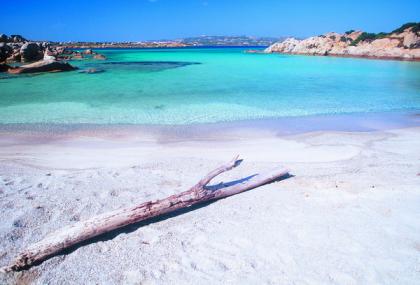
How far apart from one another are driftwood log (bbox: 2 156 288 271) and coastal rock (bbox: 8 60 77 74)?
90.4 feet

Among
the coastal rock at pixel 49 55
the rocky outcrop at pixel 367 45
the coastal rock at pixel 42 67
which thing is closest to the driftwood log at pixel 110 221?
the coastal rock at pixel 42 67

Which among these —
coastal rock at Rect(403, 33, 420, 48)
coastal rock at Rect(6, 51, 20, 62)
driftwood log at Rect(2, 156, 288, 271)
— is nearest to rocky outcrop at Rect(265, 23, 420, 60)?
coastal rock at Rect(403, 33, 420, 48)

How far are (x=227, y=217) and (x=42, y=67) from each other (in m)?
29.1

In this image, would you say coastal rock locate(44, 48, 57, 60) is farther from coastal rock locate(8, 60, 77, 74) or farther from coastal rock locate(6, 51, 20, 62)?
coastal rock locate(8, 60, 77, 74)

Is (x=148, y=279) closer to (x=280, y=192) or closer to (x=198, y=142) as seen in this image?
(x=280, y=192)

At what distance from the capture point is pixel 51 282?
345cm

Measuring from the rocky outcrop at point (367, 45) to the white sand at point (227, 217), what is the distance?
50130 millimetres

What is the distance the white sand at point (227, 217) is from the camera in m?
3.59

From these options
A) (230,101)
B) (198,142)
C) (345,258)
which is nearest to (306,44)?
(230,101)

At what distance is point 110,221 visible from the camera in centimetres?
415

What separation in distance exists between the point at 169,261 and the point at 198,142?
5.44 metres

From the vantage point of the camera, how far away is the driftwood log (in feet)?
11.9

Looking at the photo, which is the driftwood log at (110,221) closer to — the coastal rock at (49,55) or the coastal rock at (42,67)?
the coastal rock at (42,67)

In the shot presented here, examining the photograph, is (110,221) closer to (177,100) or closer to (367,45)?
(177,100)
